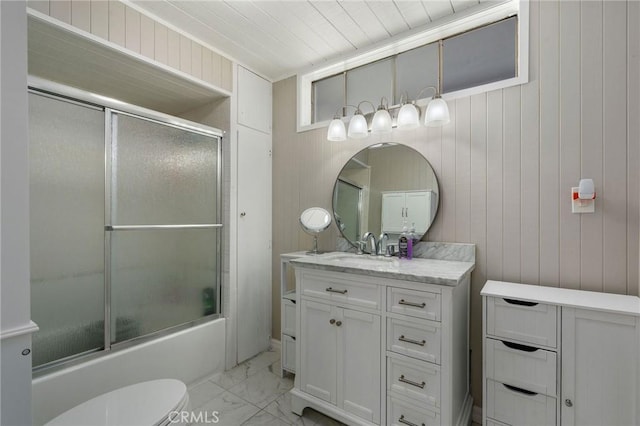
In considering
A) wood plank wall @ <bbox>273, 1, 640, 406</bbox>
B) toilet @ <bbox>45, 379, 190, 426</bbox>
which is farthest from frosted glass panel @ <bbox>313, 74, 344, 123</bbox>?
toilet @ <bbox>45, 379, 190, 426</bbox>

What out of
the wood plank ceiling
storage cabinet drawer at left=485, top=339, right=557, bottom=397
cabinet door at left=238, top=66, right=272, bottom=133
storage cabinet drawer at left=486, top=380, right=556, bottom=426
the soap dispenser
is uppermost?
the wood plank ceiling

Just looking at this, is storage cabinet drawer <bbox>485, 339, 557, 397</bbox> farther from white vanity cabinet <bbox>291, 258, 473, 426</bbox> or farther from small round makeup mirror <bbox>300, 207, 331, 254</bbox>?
small round makeup mirror <bbox>300, 207, 331, 254</bbox>

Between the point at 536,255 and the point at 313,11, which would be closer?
the point at 536,255

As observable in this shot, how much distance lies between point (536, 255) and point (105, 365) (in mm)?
2514

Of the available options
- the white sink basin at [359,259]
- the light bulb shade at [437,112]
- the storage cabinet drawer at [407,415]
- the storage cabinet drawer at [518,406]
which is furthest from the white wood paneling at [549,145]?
the storage cabinet drawer at [407,415]

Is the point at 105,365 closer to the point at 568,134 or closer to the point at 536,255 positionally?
the point at 536,255

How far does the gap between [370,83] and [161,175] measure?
5.64ft

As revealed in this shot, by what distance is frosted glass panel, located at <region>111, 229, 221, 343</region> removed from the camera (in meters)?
1.83

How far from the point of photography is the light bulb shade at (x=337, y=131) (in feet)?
7.38

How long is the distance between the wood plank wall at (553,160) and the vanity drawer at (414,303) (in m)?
0.59

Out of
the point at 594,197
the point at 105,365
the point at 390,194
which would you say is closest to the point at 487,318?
the point at 594,197

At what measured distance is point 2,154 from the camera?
2.91 feet

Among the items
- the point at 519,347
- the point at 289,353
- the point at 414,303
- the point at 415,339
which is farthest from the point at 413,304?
the point at 289,353

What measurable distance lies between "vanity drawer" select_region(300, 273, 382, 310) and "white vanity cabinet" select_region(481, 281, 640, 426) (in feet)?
1.81
